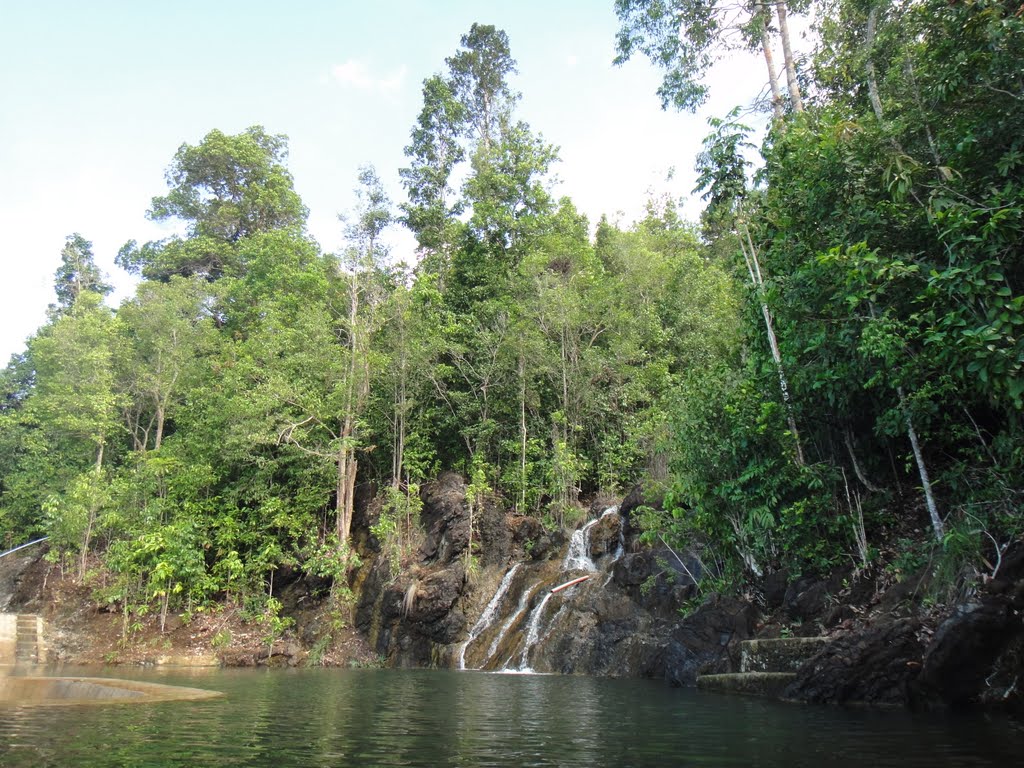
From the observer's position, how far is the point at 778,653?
918cm

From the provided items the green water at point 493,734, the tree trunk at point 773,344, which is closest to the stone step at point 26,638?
the green water at point 493,734

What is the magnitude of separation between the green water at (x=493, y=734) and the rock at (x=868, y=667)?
56 cm

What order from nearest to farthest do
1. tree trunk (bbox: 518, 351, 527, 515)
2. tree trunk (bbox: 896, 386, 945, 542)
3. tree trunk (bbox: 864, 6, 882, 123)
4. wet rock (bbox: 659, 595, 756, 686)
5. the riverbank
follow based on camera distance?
the riverbank, tree trunk (bbox: 896, 386, 945, 542), tree trunk (bbox: 864, 6, 882, 123), wet rock (bbox: 659, 595, 756, 686), tree trunk (bbox: 518, 351, 527, 515)

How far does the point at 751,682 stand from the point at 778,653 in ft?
1.73

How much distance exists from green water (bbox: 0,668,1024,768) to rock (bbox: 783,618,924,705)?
563 millimetres

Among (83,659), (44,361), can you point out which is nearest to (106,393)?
(44,361)

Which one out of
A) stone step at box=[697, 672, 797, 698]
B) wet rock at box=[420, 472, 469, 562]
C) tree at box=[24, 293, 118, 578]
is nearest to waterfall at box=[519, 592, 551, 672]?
wet rock at box=[420, 472, 469, 562]

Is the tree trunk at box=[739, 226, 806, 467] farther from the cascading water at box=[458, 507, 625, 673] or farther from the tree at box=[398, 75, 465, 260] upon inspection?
the tree at box=[398, 75, 465, 260]

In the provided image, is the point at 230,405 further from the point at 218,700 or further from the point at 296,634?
the point at 218,700

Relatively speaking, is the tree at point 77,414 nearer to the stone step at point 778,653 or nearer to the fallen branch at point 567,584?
the fallen branch at point 567,584

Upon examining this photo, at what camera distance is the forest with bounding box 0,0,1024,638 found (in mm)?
7727

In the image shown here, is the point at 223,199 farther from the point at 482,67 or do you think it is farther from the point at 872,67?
the point at 872,67

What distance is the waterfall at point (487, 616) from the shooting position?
672 inches

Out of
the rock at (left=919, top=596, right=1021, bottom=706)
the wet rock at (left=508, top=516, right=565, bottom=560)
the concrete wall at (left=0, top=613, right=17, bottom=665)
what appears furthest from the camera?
the concrete wall at (left=0, top=613, right=17, bottom=665)
